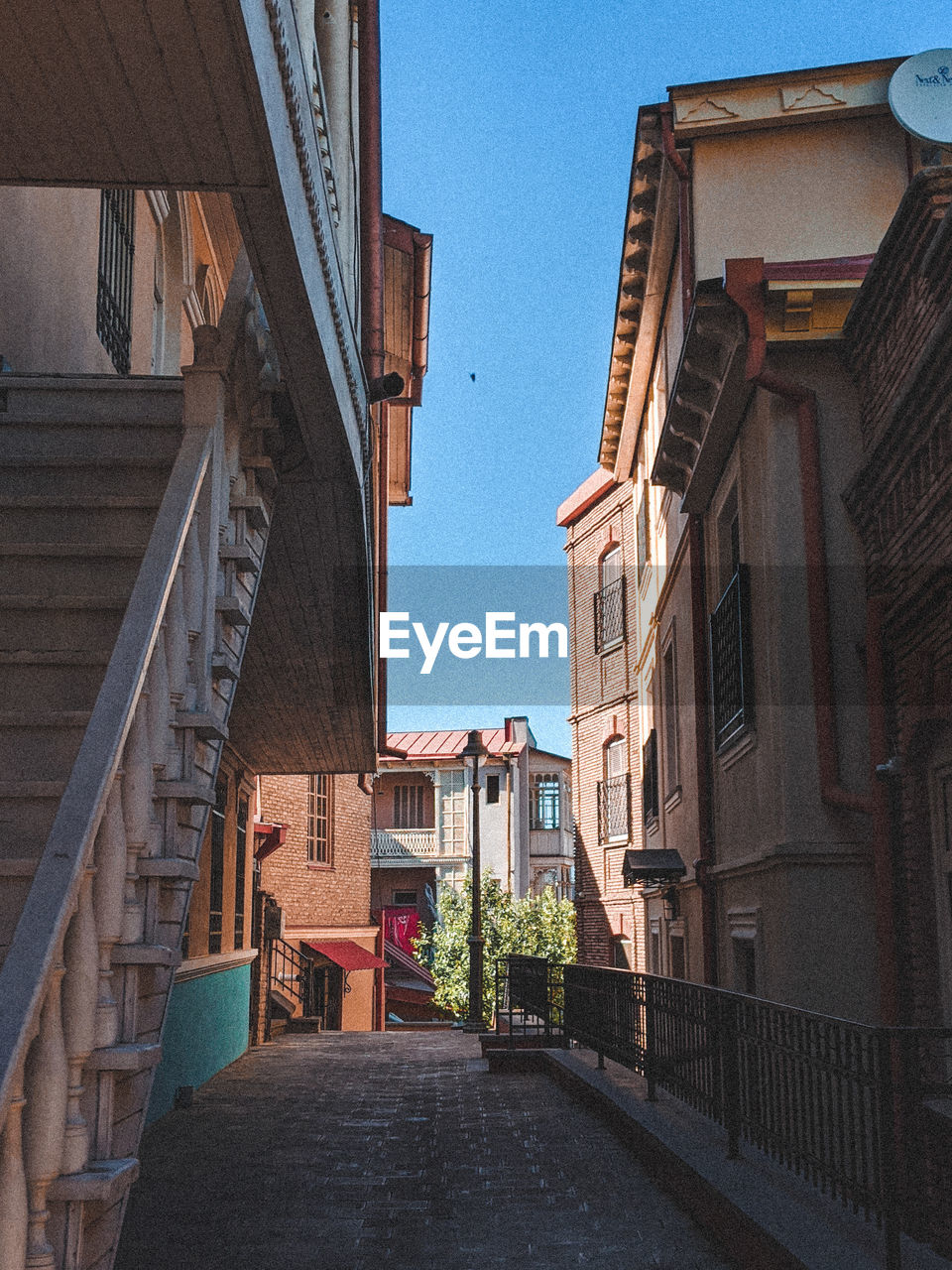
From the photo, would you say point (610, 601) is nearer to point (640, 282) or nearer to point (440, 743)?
point (640, 282)

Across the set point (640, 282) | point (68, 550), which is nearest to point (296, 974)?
point (640, 282)

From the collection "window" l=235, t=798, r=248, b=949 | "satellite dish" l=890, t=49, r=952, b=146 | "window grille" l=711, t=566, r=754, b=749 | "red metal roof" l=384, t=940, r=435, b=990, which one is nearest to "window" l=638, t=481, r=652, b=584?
"window" l=235, t=798, r=248, b=949

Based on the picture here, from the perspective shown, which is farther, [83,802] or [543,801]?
[543,801]

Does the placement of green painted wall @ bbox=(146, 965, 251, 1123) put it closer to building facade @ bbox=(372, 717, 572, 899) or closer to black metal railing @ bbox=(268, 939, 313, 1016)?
black metal railing @ bbox=(268, 939, 313, 1016)

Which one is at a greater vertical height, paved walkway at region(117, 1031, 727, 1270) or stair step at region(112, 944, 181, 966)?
stair step at region(112, 944, 181, 966)

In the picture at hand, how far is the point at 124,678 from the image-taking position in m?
4.18

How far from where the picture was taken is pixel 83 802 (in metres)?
3.64

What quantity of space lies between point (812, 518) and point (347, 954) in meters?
20.3

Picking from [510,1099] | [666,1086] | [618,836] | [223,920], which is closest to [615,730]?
[618,836]

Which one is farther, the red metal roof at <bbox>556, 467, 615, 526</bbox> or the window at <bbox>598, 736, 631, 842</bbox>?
the red metal roof at <bbox>556, 467, 615, 526</bbox>

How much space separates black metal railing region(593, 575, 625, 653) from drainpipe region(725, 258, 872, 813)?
1373cm

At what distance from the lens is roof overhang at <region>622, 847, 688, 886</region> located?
12664mm

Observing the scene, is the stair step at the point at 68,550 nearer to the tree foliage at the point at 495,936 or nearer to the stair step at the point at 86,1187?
the stair step at the point at 86,1187

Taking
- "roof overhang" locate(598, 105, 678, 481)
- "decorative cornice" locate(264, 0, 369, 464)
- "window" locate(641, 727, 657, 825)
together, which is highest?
"roof overhang" locate(598, 105, 678, 481)
